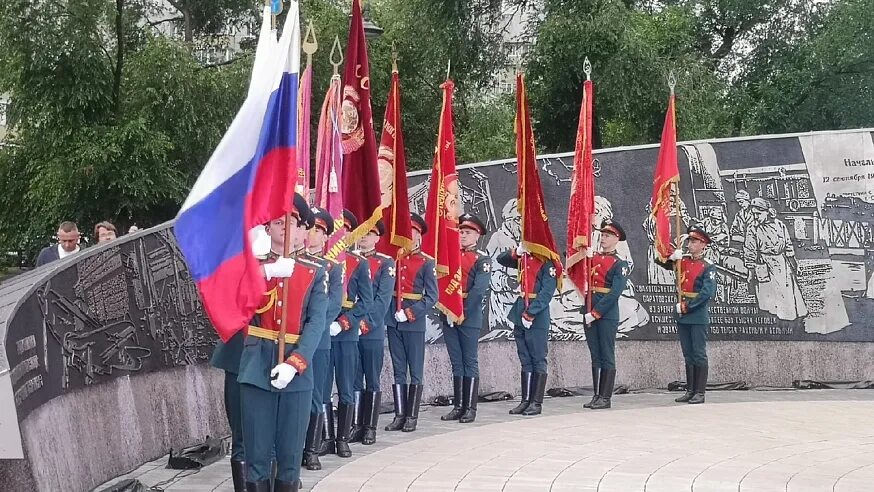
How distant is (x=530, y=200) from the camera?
11.7m

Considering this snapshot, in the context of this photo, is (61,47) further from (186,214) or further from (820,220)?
(186,214)

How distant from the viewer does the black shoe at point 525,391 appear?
1150 cm

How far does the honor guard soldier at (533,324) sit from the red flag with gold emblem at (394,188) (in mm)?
1659

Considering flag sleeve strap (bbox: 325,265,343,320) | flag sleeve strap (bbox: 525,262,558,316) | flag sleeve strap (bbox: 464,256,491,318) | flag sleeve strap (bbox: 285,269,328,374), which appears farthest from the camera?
flag sleeve strap (bbox: 525,262,558,316)

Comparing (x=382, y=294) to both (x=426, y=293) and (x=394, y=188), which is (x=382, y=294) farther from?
(x=394, y=188)

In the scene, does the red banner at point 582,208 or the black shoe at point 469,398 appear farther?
the red banner at point 582,208

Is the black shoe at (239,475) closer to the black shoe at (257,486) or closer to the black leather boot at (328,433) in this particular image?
the black shoe at (257,486)

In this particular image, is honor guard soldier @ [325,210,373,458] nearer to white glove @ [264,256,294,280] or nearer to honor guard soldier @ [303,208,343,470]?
honor guard soldier @ [303,208,343,470]

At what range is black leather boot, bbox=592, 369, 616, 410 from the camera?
11953 millimetres

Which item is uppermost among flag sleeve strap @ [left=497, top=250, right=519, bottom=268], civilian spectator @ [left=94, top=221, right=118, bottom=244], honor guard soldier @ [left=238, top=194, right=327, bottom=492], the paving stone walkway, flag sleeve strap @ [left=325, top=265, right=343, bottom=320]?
civilian spectator @ [left=94, top=221, right=118, bottom=244]

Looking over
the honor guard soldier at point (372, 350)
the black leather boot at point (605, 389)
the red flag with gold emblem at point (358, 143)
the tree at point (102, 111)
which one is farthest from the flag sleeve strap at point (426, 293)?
the tree at point (102, 111)

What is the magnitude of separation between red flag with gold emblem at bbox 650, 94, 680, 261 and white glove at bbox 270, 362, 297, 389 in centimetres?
767

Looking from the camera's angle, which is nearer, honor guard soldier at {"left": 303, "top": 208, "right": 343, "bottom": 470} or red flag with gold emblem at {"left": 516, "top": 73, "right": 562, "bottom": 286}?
honor guard soldier at {"left": 303, "top": 208, "right": 343, "bottom": 470}

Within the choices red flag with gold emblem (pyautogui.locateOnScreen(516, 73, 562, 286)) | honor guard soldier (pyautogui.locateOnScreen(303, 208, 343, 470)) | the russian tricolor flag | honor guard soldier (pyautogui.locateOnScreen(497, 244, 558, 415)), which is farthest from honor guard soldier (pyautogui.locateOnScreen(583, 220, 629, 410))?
the russian tricolor flag
